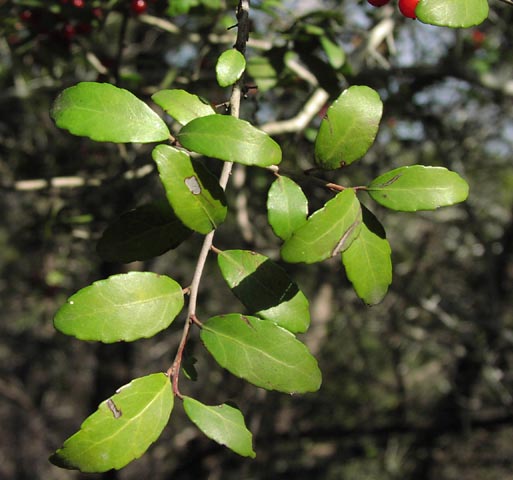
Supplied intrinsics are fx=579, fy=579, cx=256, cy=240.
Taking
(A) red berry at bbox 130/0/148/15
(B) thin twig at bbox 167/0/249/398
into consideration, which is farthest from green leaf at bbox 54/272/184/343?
(A) red berry at bbox 130/0/148/15

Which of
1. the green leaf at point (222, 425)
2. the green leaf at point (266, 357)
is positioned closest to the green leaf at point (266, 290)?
the green leaf at point (266, 357)

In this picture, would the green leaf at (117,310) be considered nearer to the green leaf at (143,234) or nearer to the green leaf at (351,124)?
the green leaf at (143,234)

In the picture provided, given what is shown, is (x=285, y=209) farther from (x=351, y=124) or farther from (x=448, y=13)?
(x=448, y=13)

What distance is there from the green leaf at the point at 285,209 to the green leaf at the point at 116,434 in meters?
0.26

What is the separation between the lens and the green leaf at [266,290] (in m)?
0.76

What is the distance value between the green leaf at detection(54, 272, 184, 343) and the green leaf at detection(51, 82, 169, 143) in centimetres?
17

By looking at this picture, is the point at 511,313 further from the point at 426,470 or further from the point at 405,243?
the point at 426,470

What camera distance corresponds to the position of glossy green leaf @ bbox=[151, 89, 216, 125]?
28.5 inches

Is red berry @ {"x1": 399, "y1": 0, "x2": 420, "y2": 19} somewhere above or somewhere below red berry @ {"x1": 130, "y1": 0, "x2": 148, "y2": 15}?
above

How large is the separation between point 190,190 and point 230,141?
0.07m

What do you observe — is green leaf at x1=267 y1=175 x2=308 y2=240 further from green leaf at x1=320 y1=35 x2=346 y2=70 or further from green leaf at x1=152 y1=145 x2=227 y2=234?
green leaf at x1=320 y1=35 x2=346 y2=70

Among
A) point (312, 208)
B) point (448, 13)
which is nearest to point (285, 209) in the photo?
point (448, 13)

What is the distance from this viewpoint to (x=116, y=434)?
67 cm

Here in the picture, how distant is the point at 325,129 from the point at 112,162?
6.57ft
